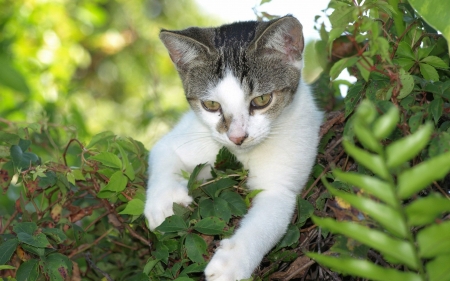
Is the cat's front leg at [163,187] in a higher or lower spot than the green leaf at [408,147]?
lower

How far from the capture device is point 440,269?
2.94 ft

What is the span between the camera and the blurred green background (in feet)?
12.7

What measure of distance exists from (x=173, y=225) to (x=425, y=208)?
108 cm

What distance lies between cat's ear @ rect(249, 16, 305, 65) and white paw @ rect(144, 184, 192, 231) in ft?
2.52

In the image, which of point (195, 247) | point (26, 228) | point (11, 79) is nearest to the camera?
point (195, 247)

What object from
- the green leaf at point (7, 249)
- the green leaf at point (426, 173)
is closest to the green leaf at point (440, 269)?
the green leaf at point (426, 173)

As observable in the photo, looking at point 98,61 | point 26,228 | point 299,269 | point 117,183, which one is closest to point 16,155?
point 26,228

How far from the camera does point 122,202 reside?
86.1 inches

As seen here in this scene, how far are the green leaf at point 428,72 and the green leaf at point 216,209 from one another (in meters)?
0.84

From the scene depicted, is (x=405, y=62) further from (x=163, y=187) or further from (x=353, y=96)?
(x=163, y=187)

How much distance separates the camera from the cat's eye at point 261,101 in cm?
234

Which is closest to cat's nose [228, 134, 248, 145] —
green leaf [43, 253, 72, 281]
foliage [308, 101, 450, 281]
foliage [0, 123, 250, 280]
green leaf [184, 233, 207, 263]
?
foliage [0, 123, 250, 280]

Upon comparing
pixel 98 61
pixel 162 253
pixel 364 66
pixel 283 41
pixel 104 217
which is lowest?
pixel 98 61

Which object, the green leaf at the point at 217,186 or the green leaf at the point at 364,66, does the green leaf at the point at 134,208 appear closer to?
the green leaf at the point at 217,186
